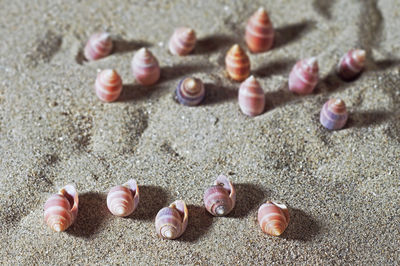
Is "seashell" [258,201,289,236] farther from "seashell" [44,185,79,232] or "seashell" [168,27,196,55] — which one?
"seashell" [168,27,196,55]

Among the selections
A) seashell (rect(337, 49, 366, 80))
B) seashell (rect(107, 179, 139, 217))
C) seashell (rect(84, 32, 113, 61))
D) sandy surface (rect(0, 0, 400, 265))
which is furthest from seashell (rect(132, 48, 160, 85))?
seashell (rect(337, 49, 366, 80))

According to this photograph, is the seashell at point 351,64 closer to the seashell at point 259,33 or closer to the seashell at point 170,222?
the seashell at point 259,33

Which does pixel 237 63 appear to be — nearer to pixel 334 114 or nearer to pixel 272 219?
pixel 334 114

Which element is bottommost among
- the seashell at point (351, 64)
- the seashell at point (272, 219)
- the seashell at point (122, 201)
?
the seashell at point (272, 219)

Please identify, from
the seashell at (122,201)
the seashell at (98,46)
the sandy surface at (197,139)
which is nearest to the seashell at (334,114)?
the sandy surface at (197,139)

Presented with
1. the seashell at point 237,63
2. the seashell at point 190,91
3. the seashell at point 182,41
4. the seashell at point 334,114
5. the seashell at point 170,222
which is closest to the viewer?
the seashell at point 170,222

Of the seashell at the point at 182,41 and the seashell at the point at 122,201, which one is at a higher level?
the seashell at the point at 182,41

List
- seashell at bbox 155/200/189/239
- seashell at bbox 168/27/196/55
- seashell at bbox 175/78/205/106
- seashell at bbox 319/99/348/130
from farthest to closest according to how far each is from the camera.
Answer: seashell at bbox 168/27/196/55
seashell at bbox 175/78/205/106
seashell at bbox 319/99/348/130
seashell at bbox 155/200/189/239

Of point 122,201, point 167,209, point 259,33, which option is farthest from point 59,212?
point 259,33
